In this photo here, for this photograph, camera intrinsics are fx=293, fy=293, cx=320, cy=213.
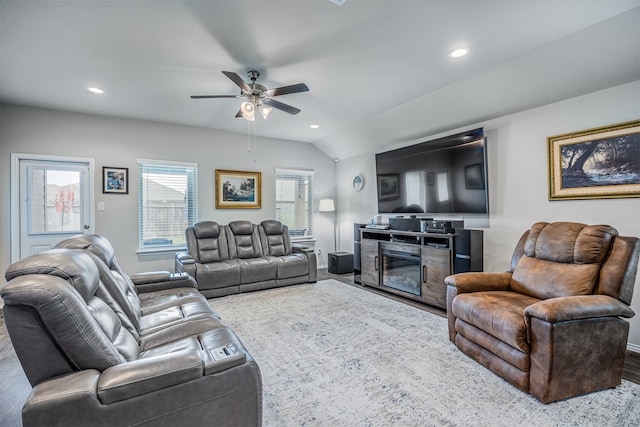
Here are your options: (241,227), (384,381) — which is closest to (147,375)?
(384,381)

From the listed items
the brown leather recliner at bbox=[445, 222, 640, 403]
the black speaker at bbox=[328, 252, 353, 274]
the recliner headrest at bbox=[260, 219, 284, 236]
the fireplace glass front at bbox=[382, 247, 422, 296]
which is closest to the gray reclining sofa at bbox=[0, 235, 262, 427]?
the brown leather recliner at bbox=[445, 222, 640, 403]

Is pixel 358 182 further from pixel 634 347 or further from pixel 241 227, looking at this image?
pixel 634 347

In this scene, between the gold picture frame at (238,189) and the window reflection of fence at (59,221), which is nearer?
the window reflection of fence at (59,221)

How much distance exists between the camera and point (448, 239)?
3551 mm

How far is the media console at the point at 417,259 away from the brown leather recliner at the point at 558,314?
A: 85 cm

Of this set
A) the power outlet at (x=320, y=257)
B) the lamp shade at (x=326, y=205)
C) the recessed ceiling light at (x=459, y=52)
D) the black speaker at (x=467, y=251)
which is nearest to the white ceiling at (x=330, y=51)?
the recessed ceiling light at (x=459, y=52)

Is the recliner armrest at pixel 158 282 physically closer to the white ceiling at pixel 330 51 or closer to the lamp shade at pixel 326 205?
the white ceiling at pixel 330 51

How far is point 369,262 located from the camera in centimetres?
468

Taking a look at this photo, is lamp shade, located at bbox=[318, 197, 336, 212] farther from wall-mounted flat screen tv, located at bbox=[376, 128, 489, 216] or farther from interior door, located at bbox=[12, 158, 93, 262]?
interior door, located at bbox=[12, 158, 93, 262]

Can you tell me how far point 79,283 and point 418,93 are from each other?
3.69 metres

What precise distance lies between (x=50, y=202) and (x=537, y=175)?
20.5ft

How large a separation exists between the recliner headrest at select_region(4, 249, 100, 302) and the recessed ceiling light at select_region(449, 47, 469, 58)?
125 inches

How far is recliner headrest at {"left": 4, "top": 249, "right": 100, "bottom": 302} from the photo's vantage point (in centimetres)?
121

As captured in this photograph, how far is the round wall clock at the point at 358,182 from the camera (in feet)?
18.8
